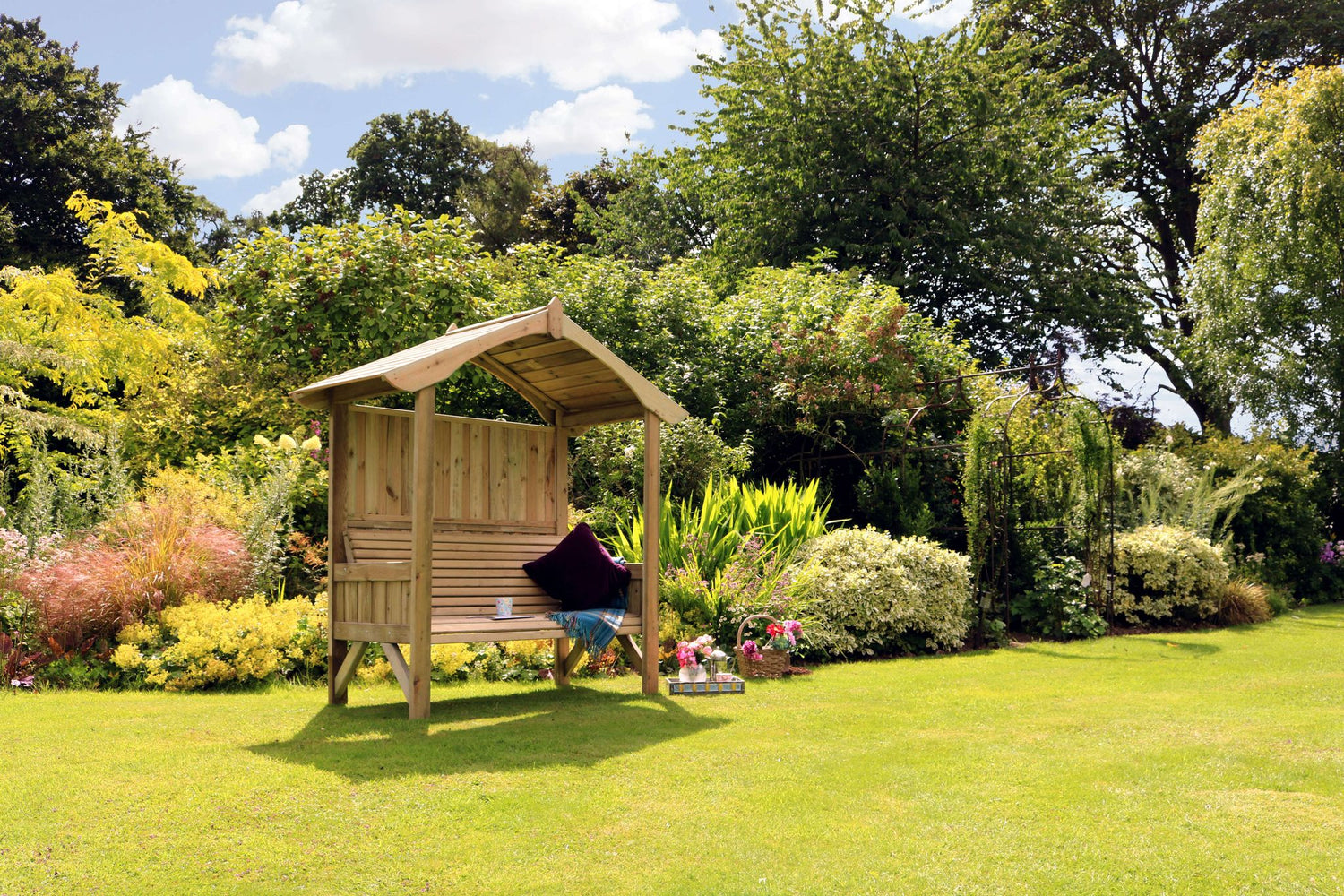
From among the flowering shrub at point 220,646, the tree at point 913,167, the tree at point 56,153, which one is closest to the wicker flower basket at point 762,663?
the flowering shrub at point 220,646

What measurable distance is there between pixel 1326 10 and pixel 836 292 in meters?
14.9

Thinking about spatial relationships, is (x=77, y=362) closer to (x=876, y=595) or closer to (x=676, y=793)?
(x=876, y=595)

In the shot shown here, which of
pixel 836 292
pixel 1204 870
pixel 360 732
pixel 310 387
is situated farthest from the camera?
pixel 836 292

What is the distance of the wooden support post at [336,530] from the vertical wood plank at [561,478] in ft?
5.74

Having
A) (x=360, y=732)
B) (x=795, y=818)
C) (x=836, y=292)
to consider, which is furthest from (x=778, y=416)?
(x=795, y=818)

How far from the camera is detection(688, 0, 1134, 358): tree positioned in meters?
19.7

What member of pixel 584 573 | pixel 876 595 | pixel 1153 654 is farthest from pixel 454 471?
pixel 1153 654

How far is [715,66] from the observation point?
69.7 ft

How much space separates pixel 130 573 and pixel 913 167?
15.9 m

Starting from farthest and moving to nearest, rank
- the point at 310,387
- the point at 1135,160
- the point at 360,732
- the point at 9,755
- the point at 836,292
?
the point at 1135,160
the point at 836,292
the point at 310,387
the point at 360,732
the point at 9,755

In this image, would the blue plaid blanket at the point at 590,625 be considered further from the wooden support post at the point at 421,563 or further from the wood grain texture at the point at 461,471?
the wood grain texture at the point at 461,471

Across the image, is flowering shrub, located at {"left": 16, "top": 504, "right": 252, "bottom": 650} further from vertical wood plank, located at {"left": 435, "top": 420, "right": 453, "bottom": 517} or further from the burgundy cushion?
the burgundy cushion

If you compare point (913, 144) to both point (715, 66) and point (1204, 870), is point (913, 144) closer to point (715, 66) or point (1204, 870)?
point (715, 66)

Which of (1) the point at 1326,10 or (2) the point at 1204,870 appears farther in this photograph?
(1) the point at 1326,10
